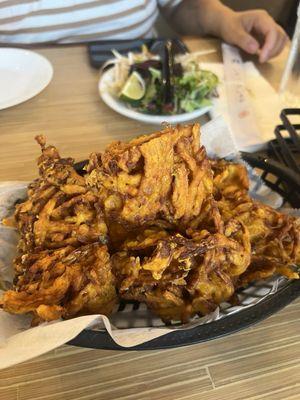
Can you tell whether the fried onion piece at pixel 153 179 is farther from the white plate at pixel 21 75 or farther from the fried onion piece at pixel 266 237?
the white plate at pixel 21 75

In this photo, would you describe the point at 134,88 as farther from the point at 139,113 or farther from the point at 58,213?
the point at 58,213

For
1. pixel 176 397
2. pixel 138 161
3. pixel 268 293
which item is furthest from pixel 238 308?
pixel 138 161

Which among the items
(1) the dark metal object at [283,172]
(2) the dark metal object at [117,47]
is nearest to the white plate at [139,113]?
(2) the dark metal object at [117,47]

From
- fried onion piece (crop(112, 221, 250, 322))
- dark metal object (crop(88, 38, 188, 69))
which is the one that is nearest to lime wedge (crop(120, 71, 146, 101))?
dark metal object (crop(88, 38, 188, 69))

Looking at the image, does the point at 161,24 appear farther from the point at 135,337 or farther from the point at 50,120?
the point at 135,337

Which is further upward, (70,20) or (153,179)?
(153,179)

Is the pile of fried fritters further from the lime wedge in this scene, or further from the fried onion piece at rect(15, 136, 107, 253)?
the lime wedge

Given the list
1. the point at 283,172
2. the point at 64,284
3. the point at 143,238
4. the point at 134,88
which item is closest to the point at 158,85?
the point at 134,88
